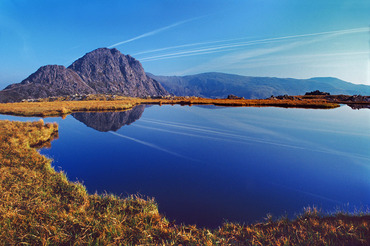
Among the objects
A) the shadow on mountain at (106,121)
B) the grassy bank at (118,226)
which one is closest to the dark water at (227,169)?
the grassy bank at (118,226)

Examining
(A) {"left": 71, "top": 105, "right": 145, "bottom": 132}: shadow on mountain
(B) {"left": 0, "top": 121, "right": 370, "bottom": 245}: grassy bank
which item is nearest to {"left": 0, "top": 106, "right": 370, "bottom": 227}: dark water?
(B) {"left": 0, "top": 121, "right": 370, "bottom": 245}: grassy bank

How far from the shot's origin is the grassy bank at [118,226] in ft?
20.5

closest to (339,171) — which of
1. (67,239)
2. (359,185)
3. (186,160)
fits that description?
(359,185)

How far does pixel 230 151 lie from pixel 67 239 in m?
17.0

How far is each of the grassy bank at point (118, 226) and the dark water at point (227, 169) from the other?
1.55m

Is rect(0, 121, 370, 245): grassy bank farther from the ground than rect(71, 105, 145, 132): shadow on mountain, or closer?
closer

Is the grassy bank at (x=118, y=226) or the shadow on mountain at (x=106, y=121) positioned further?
the shadow on mountain at (x=106, y=121)

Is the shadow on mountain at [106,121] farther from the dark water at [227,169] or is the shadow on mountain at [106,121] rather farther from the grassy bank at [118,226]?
the grassy bank at [118,226]

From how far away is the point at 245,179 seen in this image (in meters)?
Result: 13.4

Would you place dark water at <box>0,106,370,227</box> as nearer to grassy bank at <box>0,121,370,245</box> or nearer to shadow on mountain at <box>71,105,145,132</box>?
grassy bank at <box>0,121,370,245</box>

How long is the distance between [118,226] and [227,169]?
34.9ft

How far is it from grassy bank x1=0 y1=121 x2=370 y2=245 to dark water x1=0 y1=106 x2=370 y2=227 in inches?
60.9

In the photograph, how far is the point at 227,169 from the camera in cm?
1543

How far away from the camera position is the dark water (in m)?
10.2
